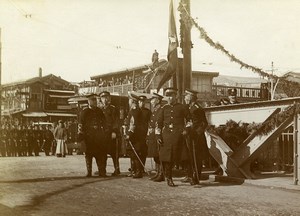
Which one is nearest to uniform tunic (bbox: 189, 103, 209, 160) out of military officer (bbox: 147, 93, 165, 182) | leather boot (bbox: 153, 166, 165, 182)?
military officer (bbox: 147, 93, 165, 182)

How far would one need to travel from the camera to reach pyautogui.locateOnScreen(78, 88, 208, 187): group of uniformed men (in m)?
9.23

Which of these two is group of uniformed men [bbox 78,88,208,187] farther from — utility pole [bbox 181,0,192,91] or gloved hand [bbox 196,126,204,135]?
utility pole [bbox 181,0,192,91]

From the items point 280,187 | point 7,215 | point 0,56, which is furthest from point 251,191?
point 0,56

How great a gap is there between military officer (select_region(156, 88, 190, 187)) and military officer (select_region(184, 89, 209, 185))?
0.20m

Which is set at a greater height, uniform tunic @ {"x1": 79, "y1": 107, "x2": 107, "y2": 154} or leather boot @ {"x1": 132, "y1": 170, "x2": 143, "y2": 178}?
uniform tunic @ {"x1": 79, "y1": 107, "x2": 107, "y2": 154}

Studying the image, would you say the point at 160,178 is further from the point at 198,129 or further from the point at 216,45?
the point at 216,45

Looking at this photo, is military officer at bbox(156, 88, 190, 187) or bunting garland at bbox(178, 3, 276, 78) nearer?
military officer at bbox(156, 88, 190, 187)

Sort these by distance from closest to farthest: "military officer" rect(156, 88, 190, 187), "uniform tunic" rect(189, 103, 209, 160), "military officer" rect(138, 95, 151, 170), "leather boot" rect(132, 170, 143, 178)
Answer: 1. "military officer" rect(156, 88, 190, 187)
2. "uniform tunic" rect(189, 103, 209, 160)
3. "leather boot" rect(132, 170, 143, 178)
4. "military officer" rect(138, 95, 151, 170)

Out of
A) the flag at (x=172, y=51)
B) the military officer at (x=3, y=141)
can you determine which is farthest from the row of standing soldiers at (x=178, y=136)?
the military officer at (x=3, y=141)

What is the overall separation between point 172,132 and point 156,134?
40cm

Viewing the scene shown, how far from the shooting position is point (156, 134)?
942 centimetres

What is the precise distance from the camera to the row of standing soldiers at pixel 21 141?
21688 millimetres

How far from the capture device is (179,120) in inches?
363

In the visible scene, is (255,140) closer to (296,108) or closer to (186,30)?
(296,108)
